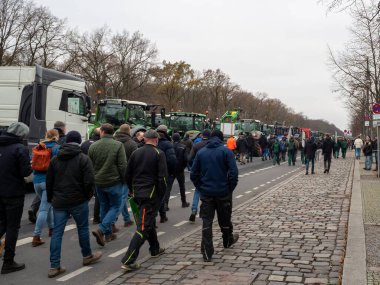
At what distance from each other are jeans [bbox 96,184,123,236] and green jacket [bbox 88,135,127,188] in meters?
0.11

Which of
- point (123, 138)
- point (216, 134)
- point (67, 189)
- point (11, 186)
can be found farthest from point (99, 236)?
point (123, 138)

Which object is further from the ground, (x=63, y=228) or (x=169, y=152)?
(x=169, y=152)

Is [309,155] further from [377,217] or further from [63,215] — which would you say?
[63,215]

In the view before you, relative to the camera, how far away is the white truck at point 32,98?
540 inches

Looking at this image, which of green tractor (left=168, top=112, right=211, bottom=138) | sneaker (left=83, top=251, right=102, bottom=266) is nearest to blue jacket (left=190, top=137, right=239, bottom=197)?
sneaker (left=83, top=251, right=102, bottom=266)

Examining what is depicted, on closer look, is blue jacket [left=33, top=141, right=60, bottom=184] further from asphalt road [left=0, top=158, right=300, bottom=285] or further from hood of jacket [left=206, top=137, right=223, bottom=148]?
hood of jacket [left=206, top=137, right=223, bottom=148]

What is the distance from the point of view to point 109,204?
7824 millimetres

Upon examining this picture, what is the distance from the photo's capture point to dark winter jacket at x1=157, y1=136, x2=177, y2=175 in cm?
848

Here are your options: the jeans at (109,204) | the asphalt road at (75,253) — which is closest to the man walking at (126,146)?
the asphalt road at (75,253)

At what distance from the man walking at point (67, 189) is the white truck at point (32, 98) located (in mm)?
7689

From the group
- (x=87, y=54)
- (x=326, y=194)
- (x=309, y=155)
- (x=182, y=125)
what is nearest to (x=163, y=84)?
(x=87, y=54)

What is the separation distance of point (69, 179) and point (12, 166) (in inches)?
32.5

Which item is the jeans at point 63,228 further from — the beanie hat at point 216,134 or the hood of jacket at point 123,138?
the hood of jacket at point 123,138

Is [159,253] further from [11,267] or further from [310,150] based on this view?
[310,150]
